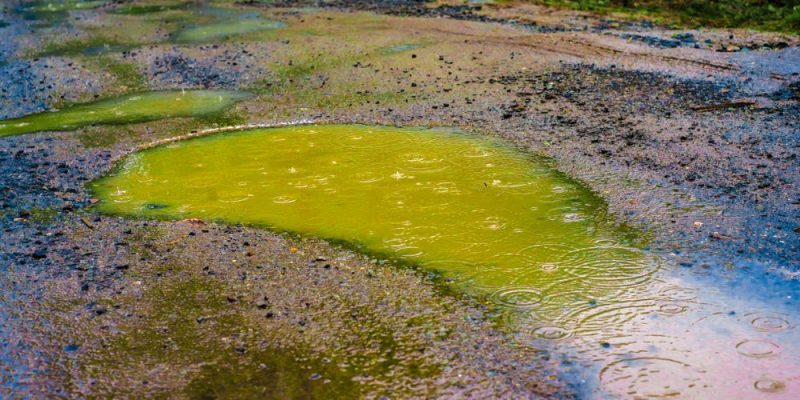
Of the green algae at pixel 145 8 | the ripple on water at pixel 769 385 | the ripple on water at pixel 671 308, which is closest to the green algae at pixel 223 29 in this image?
the green algae at pixel 145 8

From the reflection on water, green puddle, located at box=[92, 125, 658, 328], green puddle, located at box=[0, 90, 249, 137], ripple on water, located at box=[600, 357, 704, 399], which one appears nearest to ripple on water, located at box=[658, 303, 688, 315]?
the reflection on water

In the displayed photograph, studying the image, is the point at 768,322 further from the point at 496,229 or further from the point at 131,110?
the point at 131,110

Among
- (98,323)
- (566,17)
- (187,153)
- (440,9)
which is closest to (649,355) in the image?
(98,323)

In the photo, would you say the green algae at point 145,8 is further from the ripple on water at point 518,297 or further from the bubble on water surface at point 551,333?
the bubble on water surface at point 551,333

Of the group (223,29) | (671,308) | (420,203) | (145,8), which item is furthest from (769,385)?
(145,8)

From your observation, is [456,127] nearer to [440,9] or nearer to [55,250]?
[55,250]

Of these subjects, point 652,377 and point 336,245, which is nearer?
point 652,377

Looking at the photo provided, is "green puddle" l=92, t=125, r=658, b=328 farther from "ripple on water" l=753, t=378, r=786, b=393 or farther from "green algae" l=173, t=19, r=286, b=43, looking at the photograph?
"green algae" l=173, t=19, r=286, b=43
